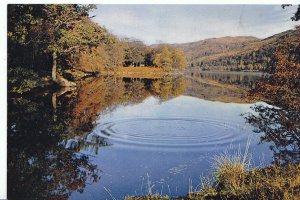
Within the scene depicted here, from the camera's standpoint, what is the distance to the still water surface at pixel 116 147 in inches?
215

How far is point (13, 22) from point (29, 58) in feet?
8.62

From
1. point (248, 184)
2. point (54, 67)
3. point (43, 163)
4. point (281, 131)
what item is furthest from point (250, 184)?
point (54, 67)

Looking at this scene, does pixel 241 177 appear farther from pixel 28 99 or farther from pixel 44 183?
pixel 28 99

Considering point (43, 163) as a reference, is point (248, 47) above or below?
above

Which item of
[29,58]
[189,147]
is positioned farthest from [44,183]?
[29,58]

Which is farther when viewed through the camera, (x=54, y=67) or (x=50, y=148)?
(x=54, y=67)

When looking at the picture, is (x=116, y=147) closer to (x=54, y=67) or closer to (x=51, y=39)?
(x=51, y=39)

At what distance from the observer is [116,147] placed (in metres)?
7.38

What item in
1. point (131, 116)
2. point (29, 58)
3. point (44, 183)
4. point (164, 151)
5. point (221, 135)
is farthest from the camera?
point (29, 58)

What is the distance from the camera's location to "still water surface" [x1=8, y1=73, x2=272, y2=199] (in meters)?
5.46

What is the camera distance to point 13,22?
406 inches

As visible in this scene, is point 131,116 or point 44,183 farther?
point 131,116

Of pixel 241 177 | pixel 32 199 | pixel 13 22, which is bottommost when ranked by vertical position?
pixel 32 199

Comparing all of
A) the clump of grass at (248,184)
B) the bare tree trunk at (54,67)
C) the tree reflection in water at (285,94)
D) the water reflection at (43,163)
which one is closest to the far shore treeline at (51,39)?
the bare tree trunk at (54,67)
